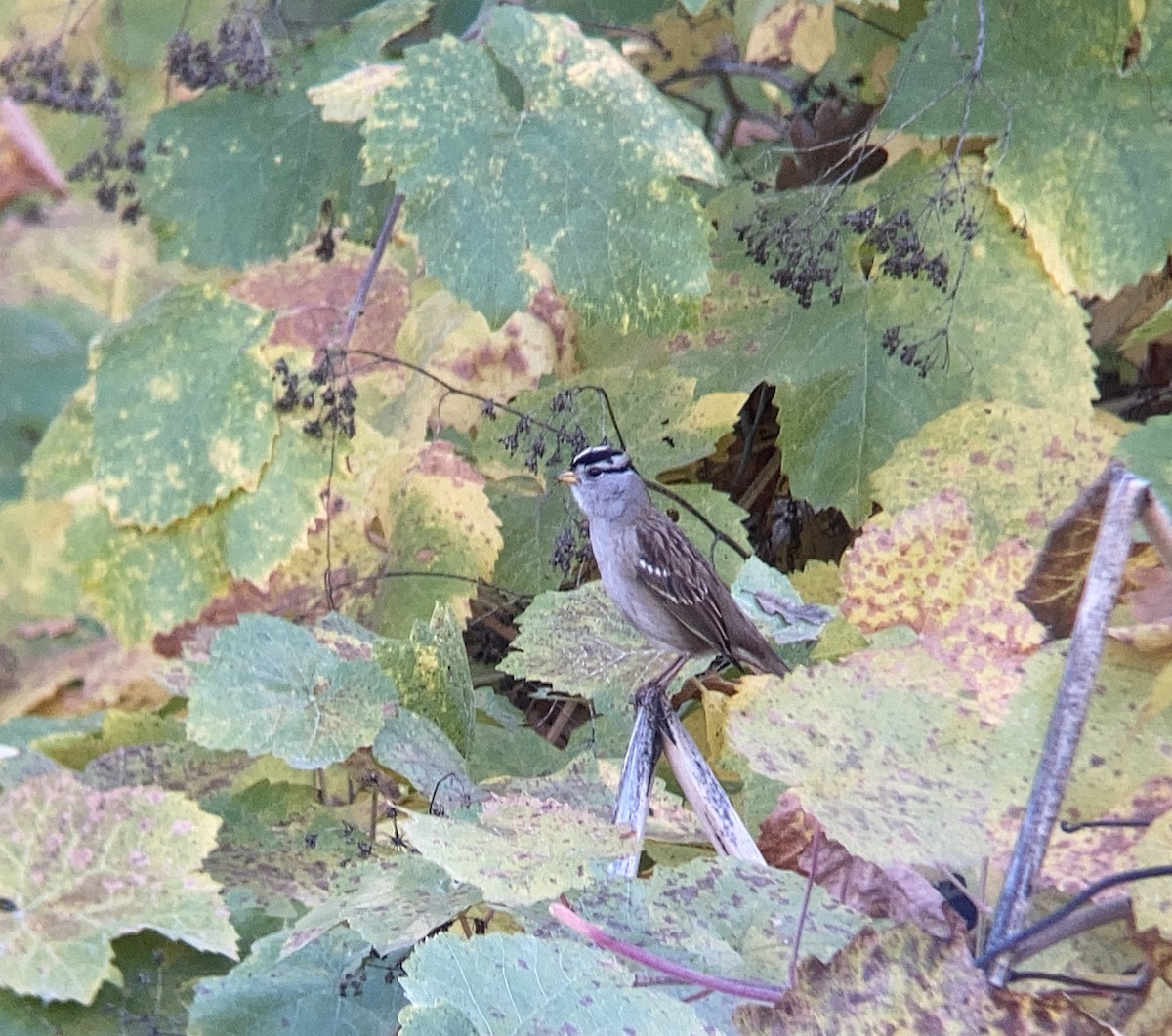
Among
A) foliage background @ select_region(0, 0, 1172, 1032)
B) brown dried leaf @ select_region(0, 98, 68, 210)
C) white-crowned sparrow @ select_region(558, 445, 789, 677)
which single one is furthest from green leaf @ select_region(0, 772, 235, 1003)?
brown dried leaf @ select_region(0, 98, 68, 210)

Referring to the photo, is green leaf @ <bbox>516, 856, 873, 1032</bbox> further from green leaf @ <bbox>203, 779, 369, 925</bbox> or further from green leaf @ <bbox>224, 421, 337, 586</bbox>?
green leaf @ <bbox>224, 421, 337, 586</bbox>

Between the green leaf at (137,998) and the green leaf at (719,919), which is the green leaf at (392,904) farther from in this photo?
the green leaf at (137,998)

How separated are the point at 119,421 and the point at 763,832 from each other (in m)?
0.82

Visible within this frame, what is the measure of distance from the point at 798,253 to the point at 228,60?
63cm

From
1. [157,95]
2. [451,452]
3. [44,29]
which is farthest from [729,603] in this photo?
[44,29]

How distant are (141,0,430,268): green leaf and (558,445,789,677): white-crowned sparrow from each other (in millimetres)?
399

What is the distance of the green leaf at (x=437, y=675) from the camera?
2.97 feet

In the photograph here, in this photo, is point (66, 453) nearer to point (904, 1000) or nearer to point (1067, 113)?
point (1067, 113)

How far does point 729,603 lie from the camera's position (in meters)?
1.41

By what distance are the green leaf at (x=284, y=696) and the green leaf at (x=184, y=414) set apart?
15.4 inches

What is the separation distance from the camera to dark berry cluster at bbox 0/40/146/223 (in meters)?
1.44

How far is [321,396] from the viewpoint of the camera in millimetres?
1312

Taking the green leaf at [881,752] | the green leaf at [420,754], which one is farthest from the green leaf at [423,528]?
the green leaf at [881,752]

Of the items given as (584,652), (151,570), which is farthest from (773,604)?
(151,570)
